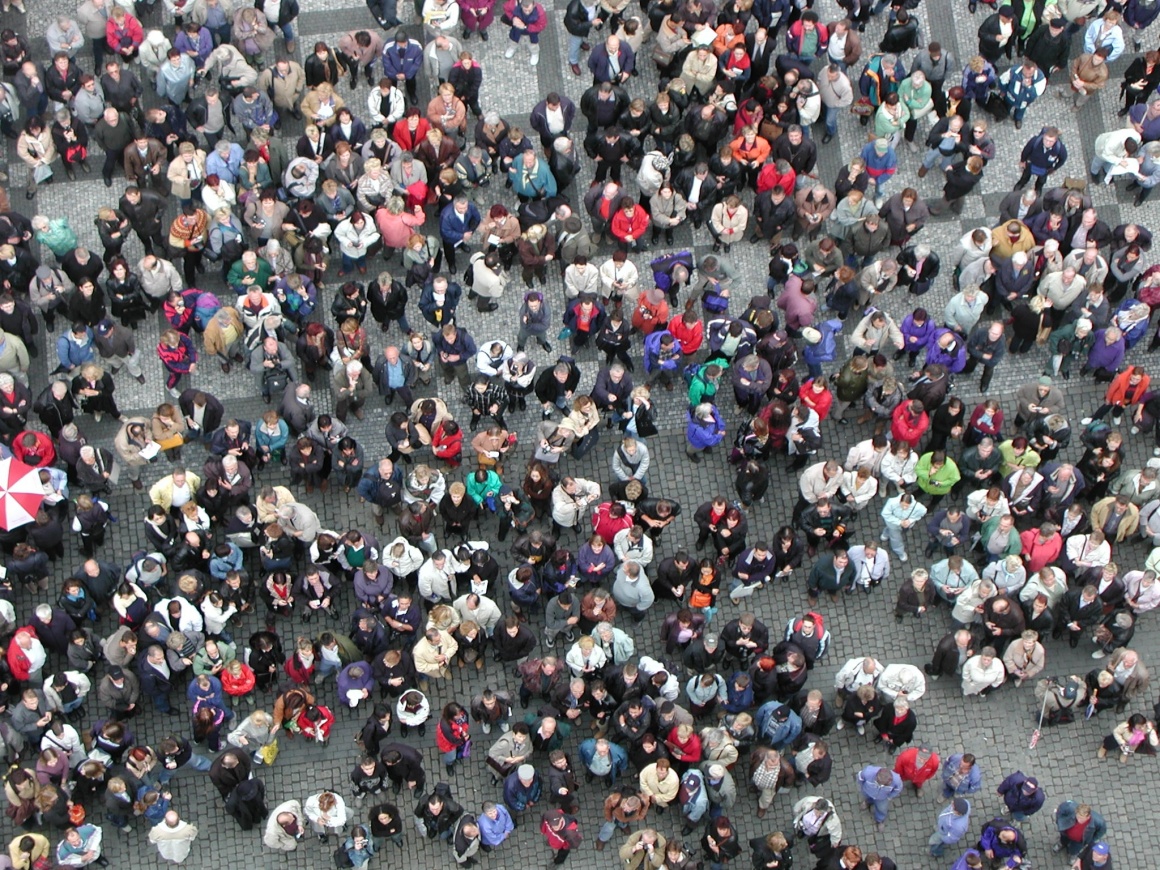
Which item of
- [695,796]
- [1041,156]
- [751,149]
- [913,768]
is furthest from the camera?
[1041,156]

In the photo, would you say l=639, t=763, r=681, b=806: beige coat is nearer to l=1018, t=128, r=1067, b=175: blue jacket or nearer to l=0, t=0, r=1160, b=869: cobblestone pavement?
l=0, t=0, r=1160, b=869: cobblestone pavement

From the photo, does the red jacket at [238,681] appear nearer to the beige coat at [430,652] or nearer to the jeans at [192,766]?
the jeans at [192,766]

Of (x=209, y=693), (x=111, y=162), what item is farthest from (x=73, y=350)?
(x=209, y=693)

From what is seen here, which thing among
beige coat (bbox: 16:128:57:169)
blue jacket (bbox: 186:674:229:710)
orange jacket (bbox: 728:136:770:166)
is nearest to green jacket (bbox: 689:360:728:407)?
orange jacket (bbox: 728:136:770:166)

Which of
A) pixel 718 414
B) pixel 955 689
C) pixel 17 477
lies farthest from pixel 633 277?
pixel 17 477

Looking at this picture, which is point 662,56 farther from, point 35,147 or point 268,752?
point 268,752

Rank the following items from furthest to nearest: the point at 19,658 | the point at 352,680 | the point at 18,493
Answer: the point at 18,493 → the point at 352,680 → the point at 19,658
